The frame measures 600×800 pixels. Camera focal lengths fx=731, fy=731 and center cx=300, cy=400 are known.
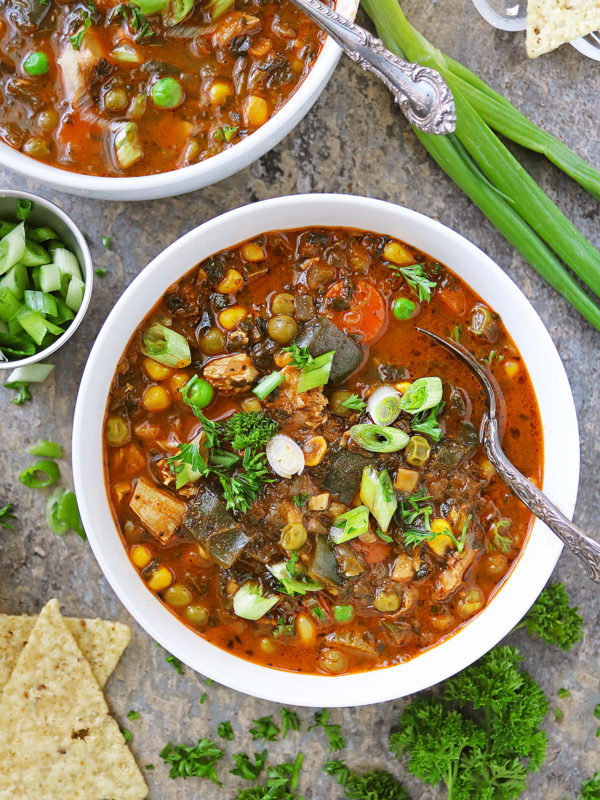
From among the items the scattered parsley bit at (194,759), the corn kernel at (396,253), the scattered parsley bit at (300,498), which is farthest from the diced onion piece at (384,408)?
the scattered parsley bit at (194,759)

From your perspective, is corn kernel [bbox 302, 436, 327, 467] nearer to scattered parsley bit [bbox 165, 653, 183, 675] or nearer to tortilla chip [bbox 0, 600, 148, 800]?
scattered parsley bit [bbox 165, 653, 183, 675]

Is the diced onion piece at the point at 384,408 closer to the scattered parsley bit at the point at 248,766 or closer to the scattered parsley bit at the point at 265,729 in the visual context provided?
the scattered parsley bit at the point at 265,729

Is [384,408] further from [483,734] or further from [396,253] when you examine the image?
[483,734]

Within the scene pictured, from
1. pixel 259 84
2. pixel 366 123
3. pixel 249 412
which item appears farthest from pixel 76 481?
pixel 366 123

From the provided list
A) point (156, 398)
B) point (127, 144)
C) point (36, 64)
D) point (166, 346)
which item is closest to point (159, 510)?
point (156, 398)

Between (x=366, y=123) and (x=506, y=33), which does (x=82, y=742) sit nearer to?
(x=366, y=123)

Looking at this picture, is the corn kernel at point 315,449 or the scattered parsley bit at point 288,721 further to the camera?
the scattered parsley bit at point 288,721
